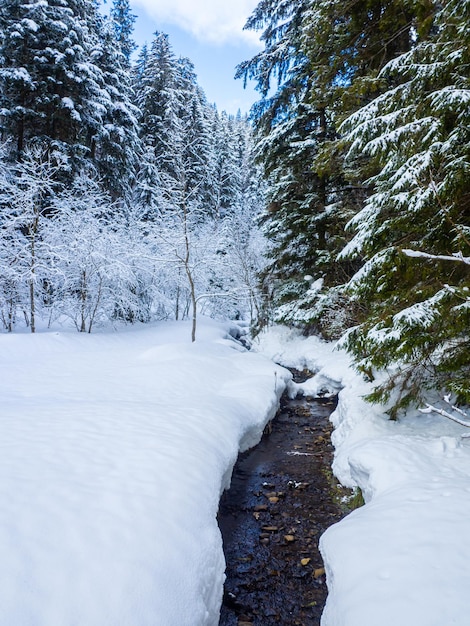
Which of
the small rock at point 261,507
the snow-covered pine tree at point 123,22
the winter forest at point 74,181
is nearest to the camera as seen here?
the small rock at point 261,507

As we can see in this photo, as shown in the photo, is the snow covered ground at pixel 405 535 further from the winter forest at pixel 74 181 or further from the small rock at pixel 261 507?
the winter forest at pixel 74 181

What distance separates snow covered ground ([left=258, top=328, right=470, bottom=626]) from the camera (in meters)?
2.18

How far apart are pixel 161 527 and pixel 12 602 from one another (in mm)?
1224

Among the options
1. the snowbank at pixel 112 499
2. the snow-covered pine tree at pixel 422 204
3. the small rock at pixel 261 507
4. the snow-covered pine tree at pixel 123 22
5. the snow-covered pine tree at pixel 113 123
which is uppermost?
the snow-covered pine tree at pixel 123 22

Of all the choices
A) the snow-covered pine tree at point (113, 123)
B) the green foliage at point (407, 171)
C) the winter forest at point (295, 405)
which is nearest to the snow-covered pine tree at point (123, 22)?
the snow-covered pine tree at point (113, 123)

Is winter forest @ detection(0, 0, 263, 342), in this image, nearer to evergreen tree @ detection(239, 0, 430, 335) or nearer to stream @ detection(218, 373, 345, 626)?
evergreen tree @ detection(239, 0, 430, 335)

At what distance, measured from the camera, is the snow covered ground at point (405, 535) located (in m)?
2.18

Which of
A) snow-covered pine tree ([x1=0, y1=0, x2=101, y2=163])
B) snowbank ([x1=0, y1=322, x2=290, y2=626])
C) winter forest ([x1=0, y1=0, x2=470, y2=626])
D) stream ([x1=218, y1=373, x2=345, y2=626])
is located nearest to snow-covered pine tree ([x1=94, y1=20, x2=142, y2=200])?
snow-covered pine tree ([x1=0, y1=0, x2=101, y2=163])

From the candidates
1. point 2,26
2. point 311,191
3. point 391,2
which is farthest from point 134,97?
point 391,2

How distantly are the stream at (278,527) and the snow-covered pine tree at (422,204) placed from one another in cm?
239

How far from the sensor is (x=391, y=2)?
504 cm

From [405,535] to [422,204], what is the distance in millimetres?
3496

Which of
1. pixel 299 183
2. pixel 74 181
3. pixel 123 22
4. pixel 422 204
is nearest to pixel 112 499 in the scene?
pixel 422 204

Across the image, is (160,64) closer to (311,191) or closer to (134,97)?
(134,97)
